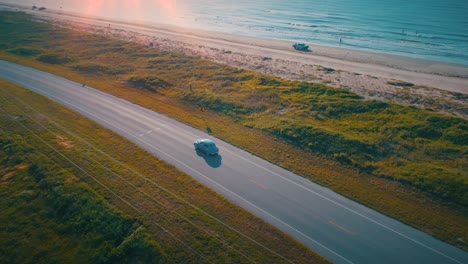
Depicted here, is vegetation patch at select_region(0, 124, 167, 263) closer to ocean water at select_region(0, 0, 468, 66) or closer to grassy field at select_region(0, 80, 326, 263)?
grassy field at select_region(0, 80, 326, 263)

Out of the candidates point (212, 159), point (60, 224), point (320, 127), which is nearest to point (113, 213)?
point (60, 224)

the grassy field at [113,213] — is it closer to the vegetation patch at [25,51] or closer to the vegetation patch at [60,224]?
the vegetation patch at [60,224]

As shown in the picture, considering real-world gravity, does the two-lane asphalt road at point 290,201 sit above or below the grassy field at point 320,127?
below

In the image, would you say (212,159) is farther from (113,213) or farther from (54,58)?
(54,58)

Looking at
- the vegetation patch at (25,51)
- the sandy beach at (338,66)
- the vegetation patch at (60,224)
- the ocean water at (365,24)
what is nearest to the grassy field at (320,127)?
the vegetation patch at (25,51)

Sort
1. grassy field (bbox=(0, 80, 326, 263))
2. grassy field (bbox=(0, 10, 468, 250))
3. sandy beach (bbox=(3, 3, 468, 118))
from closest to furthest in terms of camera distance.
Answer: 1. grassy field (bbox=(0, 80, 326, 263))
2. grassy field (bbox=(0, 10, 468, 250))
3. sandy beach (bbox=(3, 3, 468, 118))

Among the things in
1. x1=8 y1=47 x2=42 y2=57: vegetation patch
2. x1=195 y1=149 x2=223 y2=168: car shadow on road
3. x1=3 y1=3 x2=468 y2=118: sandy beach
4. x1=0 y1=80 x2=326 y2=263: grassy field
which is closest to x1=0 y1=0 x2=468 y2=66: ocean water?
x1=3 y1=3 x2=468 y2=118: sandy beach

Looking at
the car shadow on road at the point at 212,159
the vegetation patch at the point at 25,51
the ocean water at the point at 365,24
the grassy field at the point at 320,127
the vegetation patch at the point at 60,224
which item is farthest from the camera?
the ocean water at the point at 365,24
